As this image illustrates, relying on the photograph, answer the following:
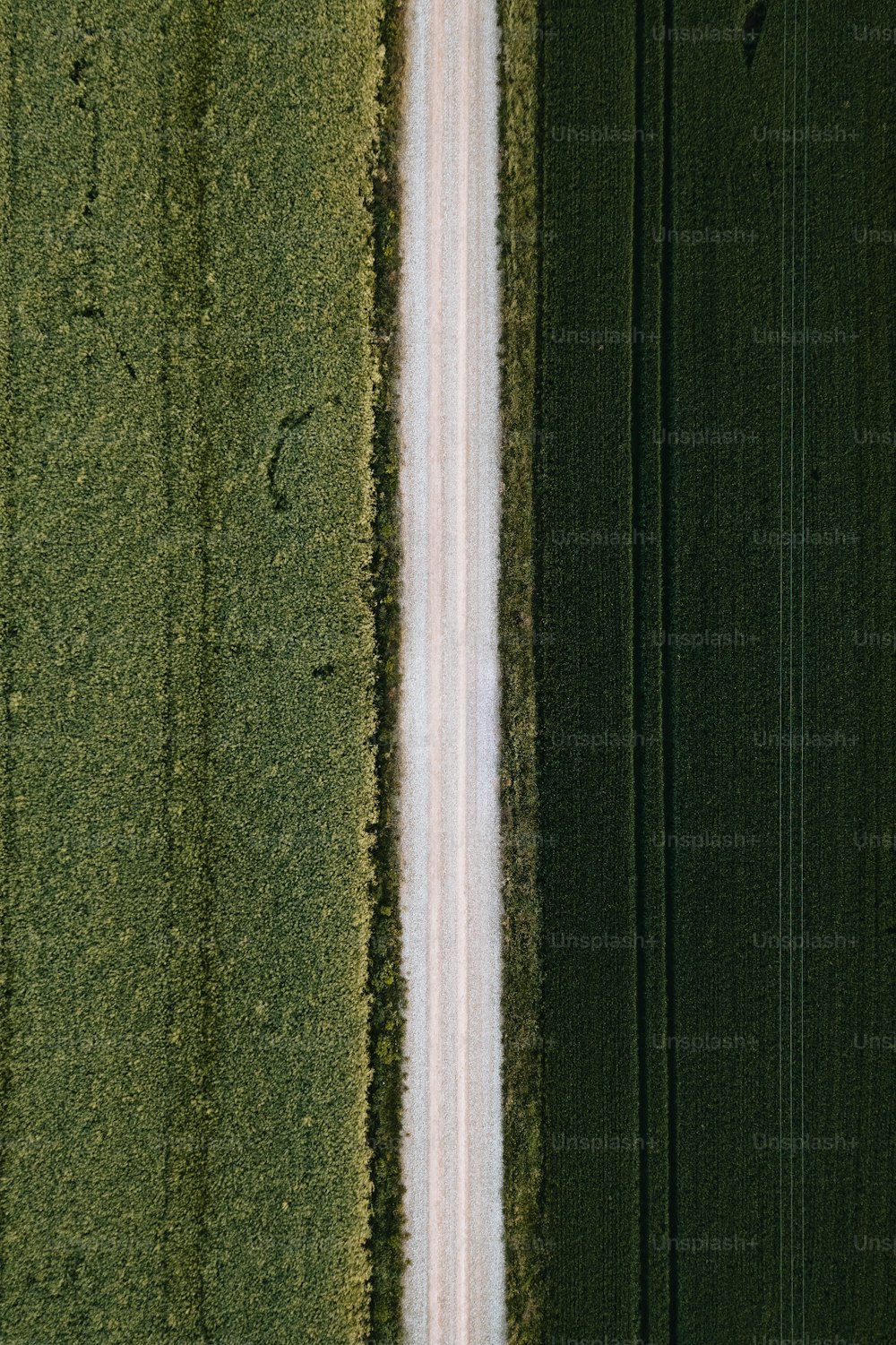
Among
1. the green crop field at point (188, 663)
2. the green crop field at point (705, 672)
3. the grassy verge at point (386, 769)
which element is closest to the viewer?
the green crop field at point (188, 663)

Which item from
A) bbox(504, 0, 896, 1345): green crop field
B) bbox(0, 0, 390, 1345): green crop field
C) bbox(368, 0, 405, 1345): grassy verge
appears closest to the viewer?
bbox(0, 0, 390, 1345): green crop field

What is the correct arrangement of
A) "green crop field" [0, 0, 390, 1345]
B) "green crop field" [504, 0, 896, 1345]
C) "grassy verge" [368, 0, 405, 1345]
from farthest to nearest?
"green crop field" [504, 0, 896, 1345] < "grassy verge" [368, 0, 405, 1345] < "green crop field" [0, 0, 390, 1345]

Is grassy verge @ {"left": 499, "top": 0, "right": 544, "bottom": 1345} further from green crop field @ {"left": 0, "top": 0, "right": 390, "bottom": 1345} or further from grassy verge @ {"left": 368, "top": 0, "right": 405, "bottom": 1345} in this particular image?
green crop field @ {"left": 0, "top": 0, "right": 390, "bottom": 1345}

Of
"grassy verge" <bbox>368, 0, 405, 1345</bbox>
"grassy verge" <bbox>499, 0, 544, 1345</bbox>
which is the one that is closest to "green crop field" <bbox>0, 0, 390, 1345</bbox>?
"grassy verge" <bbox>368, 0, 405, 1345</bbox>

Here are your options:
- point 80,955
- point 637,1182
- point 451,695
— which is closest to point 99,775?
point 80,955

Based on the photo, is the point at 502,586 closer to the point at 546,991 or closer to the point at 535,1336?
the point at 546,991

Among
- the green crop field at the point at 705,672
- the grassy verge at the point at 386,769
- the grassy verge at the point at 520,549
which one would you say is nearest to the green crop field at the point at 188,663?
the grassy verge at the point at 386,769

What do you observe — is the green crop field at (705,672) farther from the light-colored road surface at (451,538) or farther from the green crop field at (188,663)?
the green crop field at (188,663)
